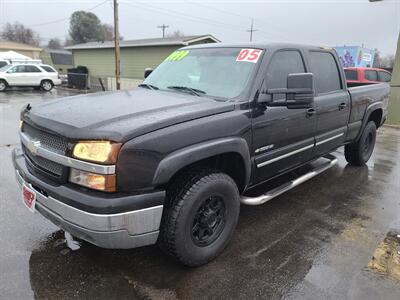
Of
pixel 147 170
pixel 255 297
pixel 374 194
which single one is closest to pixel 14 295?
pixel 147 170

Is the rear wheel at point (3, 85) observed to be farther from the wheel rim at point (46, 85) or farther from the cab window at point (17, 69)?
the wheel rim at point (46, 85)

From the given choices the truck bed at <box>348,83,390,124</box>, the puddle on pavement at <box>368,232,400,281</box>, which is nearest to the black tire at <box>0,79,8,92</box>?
the truck bed at <box>348,83,390,124</box>

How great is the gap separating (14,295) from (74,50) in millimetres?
32895

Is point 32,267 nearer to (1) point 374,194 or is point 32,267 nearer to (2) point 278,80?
(2) point 278,80

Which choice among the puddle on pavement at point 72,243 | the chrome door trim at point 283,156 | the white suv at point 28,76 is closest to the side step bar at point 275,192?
the chrome door trim at point 283,156

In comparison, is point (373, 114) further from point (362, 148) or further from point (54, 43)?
point (54, 43)

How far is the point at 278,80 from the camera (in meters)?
3.67

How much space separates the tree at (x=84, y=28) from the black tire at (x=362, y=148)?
65.1 meters

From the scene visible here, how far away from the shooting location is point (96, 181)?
2355mm

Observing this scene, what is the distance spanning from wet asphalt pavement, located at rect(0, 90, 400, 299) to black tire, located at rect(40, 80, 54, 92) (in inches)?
740

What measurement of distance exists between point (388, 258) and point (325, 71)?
2389 millimetres

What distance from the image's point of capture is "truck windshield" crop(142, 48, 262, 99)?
11.3 ft

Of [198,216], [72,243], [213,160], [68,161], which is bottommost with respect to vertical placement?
[72,243]

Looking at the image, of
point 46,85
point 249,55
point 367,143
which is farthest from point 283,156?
point 46,85
